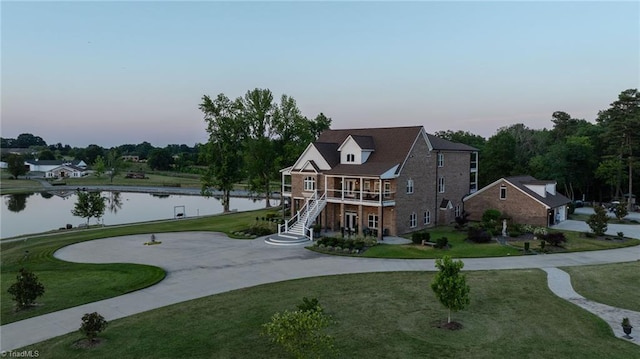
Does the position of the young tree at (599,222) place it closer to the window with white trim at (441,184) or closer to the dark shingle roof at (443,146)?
the window with white trim at (441,184)

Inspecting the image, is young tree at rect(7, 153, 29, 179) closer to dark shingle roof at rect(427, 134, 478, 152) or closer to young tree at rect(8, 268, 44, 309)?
dark shingle roof at rect(427, 134, 478, 152)

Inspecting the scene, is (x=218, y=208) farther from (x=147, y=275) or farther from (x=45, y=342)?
(x=45, y=342)

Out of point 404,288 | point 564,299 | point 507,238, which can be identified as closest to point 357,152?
point 507,238

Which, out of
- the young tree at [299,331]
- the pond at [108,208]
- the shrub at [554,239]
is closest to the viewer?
the young tree at [299,331]

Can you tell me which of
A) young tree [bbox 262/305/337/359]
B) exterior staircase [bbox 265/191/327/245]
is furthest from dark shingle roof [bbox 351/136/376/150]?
young tree [bbox 262/305/337/359]

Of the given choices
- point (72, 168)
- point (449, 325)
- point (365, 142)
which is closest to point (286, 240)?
point (365, 142)

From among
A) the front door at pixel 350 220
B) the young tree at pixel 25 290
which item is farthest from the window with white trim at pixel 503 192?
the young tree at pixel 25 290
